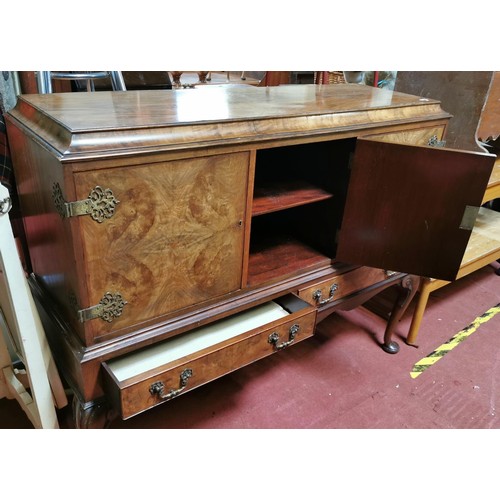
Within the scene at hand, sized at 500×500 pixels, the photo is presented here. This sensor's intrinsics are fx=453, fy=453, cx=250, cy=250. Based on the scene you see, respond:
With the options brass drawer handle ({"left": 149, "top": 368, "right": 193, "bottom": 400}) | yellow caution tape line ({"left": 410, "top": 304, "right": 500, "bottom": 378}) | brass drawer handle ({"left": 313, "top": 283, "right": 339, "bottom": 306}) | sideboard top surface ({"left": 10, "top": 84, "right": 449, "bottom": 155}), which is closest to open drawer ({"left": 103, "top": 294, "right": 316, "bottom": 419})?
brass drawer handle ({"left": 149, "top": 368, "right": 193, "bottom": 400})

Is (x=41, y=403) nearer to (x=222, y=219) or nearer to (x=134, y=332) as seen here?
(x=134, y=332)

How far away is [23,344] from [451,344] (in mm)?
1452

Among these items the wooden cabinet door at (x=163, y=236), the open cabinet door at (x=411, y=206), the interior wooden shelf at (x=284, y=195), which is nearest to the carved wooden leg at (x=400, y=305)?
the open cabinet door at (x=411, y=206)

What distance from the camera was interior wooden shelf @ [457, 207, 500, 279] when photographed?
5.75ft

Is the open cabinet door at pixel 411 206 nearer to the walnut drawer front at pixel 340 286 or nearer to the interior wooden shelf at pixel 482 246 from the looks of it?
the walnut drawer front at pixel 340 286

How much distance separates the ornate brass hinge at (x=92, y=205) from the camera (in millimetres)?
789

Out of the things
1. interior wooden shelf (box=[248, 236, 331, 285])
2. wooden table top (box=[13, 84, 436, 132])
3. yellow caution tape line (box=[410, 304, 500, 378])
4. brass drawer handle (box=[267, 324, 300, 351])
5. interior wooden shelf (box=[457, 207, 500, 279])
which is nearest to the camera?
wooden table top (box=[13, 84, 436, 132])

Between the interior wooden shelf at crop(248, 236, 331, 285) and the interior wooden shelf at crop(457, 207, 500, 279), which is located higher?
the interior wooden shelf at crop(248, 236, 331, 285)

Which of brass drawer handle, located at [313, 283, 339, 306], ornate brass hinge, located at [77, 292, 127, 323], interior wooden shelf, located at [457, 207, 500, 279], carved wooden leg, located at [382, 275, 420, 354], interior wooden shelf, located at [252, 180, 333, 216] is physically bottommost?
carved wooden leg, located at [382, 275, 420, 354]

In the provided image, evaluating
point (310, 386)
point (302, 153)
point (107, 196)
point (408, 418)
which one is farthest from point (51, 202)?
point (408, 418)

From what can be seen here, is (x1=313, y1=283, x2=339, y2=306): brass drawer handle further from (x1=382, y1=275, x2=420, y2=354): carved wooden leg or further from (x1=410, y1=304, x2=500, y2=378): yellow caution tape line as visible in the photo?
(x1=410, y1=304, x2=500, y2=378): yellow caution tape line

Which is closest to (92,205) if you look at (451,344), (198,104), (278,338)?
(198,104)

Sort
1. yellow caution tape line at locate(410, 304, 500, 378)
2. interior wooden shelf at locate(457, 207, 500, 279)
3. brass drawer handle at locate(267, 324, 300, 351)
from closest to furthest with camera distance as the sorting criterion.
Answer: brass drawer handle at locate(267, 324, 300, 351)
yellow caution tape line at locate(410, 304, 500, 378)
interior wooden shelf at locate(457, 207, 500, 279)

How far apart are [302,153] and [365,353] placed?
75cm
